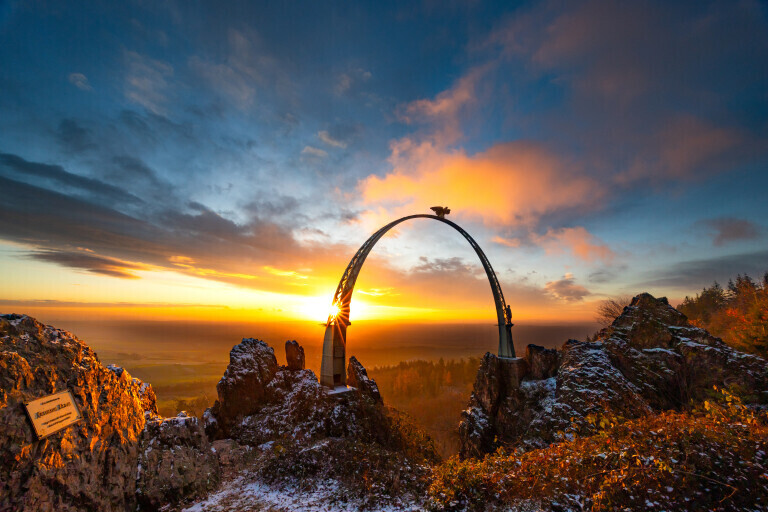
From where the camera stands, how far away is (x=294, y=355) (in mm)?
21375

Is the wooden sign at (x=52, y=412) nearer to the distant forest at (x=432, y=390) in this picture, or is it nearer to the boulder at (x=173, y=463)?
the boulder at (x=173, y=463)

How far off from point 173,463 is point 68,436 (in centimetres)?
408

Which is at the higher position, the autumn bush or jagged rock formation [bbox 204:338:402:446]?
the autumn bush

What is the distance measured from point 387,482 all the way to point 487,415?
37.7 ft

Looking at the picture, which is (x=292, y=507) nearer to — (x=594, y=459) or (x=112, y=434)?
(x=112, y=434)

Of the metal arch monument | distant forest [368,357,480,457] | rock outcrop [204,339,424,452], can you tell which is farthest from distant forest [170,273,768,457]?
rock outcrop [204,339,424,452]

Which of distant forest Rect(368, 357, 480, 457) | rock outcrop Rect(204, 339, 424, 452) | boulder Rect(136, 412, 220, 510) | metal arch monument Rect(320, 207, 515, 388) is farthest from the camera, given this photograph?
distant forest Rect(368, 357, 480, 457)

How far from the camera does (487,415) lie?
1955cm

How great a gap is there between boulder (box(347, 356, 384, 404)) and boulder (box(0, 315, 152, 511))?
13.1 m

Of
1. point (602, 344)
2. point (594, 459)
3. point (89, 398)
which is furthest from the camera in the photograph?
point (602, 344)

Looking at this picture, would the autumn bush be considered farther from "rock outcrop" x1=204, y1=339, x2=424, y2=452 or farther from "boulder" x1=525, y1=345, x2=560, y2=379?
"boulder" x1=525, y1=345, x2=560, y2=379

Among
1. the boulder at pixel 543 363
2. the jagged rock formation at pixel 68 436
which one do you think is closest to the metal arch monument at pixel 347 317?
the boulder at pixel 543 363

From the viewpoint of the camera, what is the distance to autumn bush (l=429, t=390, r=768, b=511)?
21.2ft

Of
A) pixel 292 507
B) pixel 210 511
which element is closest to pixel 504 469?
pixel 292 507
